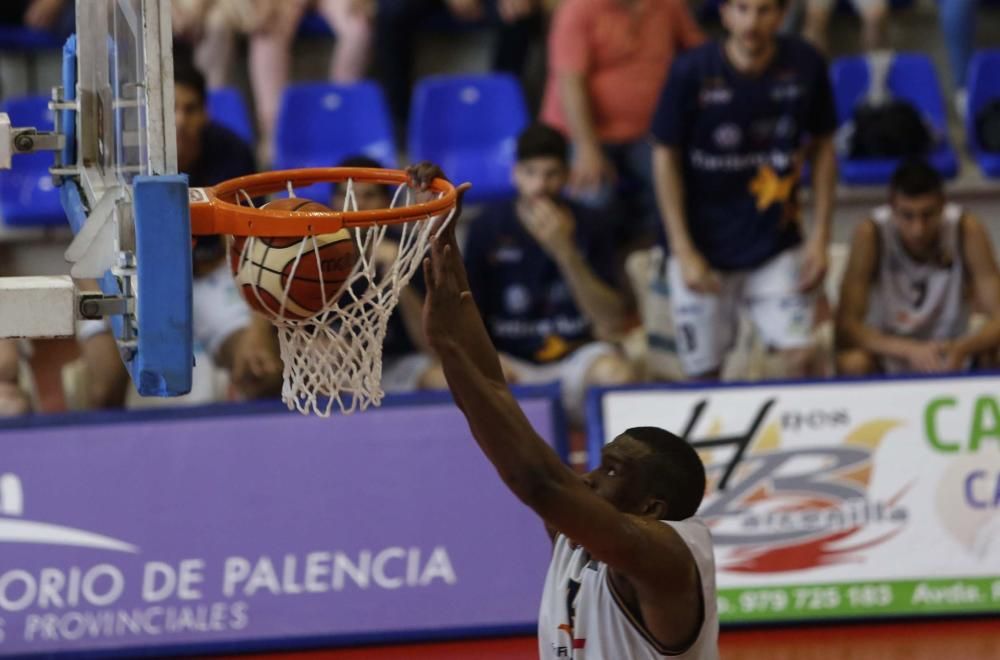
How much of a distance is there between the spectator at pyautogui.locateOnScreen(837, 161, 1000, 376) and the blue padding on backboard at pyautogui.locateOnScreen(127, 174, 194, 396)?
4.09 metres

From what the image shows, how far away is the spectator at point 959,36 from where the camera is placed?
8722 millimetres

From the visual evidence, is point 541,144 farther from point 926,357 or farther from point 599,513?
point 599,513

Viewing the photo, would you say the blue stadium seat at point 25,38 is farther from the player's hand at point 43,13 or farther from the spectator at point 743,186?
the spectator at point 743,186

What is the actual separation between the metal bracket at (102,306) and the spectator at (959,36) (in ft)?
21.4

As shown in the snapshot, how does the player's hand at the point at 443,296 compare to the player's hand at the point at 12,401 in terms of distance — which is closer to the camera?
the player's hand at the point at 443,296

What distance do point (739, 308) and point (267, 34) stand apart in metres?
3.11

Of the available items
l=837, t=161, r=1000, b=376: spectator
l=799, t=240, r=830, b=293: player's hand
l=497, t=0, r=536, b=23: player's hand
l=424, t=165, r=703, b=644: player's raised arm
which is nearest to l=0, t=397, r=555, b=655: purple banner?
l=799, t=240, r=830, b=293: player's hand

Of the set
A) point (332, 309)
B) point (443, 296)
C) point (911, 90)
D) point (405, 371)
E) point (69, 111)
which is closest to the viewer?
point (443, 296)

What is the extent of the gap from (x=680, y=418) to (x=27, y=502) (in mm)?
2258

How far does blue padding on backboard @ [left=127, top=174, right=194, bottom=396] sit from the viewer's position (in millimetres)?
3014

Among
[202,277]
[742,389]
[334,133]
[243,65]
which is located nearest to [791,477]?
[742,389]

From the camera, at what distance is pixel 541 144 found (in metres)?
6.43

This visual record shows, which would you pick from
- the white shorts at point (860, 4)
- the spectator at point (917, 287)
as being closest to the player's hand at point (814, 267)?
the spectator at point (917, 287)

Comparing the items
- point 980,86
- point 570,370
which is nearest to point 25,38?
point 570,370
